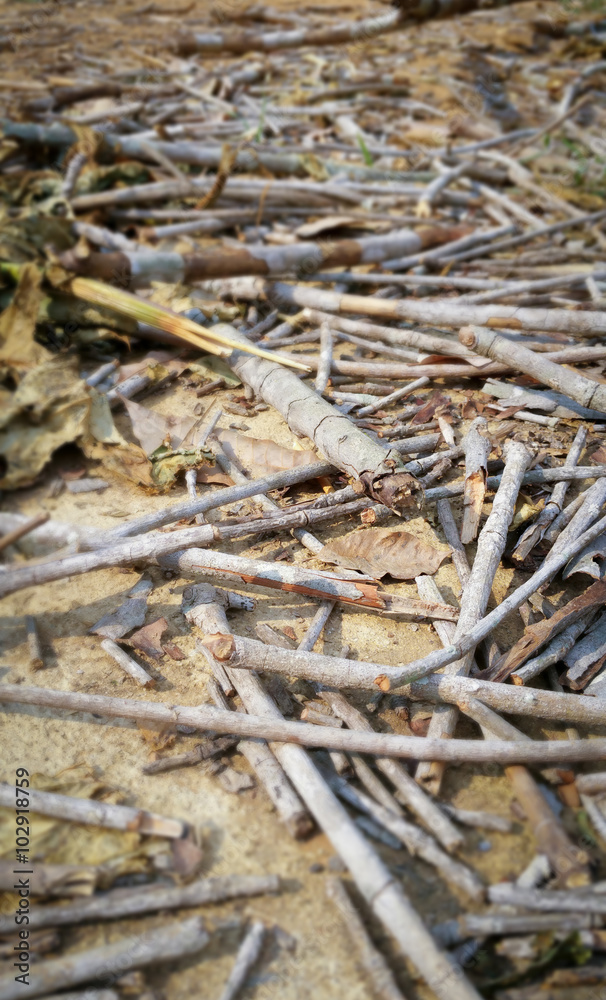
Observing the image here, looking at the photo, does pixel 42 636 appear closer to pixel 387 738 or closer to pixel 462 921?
pixel 387 738

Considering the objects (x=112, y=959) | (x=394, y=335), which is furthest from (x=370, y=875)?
(x=394, y=335)

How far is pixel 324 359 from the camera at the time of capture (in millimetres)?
5293

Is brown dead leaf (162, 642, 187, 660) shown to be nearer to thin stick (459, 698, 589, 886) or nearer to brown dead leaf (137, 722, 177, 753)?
brown dead leaf (137, 722, 177, 753)

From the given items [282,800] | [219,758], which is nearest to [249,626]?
[219,758]

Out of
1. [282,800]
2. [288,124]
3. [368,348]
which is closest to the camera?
[282,800]

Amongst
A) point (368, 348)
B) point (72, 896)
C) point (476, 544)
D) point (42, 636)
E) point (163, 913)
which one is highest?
point (368, 348)

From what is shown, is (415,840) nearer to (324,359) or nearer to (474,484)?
(474,484)

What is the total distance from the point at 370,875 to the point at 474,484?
2351mm

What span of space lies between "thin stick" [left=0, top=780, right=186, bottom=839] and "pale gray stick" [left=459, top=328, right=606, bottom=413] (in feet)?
11.8

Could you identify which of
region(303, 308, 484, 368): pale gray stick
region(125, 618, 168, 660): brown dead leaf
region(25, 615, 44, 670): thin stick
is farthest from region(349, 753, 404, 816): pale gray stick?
region(303, 308, 484, 368): pale gray stick

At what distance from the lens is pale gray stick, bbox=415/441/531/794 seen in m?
3.19

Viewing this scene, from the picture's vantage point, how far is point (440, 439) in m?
4.68

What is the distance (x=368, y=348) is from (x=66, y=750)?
3.89 m

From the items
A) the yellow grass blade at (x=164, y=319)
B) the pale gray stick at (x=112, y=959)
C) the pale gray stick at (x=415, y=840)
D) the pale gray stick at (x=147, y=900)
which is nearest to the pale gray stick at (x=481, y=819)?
the pale gray stick at (x=415, y=840)
